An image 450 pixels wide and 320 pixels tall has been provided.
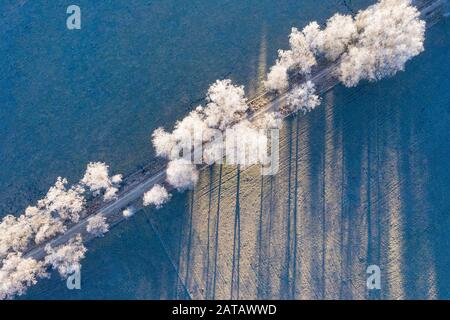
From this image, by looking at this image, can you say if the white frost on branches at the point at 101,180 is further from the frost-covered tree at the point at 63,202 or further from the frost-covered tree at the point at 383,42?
the frost-covered tree at the point at 383,42

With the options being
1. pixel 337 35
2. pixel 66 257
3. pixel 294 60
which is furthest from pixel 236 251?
pixel 337 35

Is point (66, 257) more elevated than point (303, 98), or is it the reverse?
point (303, 98)

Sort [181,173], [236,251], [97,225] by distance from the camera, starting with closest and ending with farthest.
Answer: [181,173]
[97,225]
[236,251]

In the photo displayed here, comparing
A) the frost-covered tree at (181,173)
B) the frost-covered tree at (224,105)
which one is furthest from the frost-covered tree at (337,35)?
the frost-covered tree at (181,173)

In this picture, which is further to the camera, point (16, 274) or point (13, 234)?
point (13, 234)

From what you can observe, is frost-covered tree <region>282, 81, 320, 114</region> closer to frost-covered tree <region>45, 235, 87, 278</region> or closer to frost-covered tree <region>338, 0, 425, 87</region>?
frost-covered tree <region>338, 0, 425, 87</region>

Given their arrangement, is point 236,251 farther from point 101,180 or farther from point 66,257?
point 66,257
